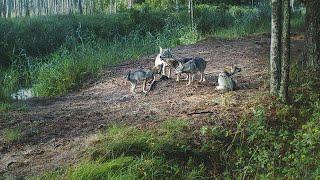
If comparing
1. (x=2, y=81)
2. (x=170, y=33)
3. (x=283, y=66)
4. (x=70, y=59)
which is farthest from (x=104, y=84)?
(x=170, y=33)

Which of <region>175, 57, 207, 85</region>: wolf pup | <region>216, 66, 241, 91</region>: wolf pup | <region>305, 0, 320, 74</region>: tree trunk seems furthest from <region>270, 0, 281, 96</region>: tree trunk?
<region>175, 57, 207, 85</region>: wolf pup

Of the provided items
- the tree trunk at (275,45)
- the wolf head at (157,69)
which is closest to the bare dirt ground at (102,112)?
the wolf head at (157,69)

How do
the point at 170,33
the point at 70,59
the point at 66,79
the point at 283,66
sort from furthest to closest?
the point at 170,33
the point at 70,59
the point at 66,79
the point at 283,66

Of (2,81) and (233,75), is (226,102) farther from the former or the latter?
(2,81)

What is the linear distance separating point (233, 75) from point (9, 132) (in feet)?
14.9

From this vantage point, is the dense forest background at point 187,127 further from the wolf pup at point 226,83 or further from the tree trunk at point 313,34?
the wolf pup at point 226,83

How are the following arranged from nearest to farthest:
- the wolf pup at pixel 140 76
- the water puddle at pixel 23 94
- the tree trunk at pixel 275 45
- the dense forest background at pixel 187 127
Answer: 1. the dense forest background at pixel 187 127
2. the tree trunk at pixel 275 45
3. the wolf pup at pixel 140 76
4. the water puddle at pixel 23 94

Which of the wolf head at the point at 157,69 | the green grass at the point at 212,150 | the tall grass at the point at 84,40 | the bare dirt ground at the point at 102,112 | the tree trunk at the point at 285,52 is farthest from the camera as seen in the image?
the tall grass at the point at 84,40

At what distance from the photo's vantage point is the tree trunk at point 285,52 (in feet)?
24.7

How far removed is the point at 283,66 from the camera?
7.69m

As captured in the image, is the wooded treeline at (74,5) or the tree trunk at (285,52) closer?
the tree trunk at (285,52)

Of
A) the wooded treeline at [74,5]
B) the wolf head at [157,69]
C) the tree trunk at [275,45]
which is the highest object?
the wooded treeline at [74,5]

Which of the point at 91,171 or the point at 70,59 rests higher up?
the point at 70,59

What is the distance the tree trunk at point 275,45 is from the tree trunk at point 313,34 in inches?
60.3
